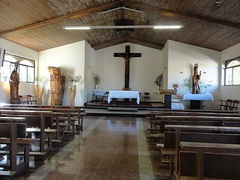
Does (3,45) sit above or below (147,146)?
above

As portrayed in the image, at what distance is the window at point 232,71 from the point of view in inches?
344

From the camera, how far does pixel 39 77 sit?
10828 mm

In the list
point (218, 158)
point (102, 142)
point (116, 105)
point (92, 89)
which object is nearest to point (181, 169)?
point (218, 158)

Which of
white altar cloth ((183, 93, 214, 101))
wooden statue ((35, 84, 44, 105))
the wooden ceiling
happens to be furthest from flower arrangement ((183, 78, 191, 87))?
wooden statue ((35, 84, 44, 105))

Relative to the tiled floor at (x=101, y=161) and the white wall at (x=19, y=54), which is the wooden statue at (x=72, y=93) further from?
the tiled floor at (x=101, y=161)

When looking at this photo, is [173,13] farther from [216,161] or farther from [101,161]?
[216,161]

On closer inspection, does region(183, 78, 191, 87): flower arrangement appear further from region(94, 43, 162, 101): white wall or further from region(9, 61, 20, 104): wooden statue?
region(9, 61, 20, 104): wooden statue

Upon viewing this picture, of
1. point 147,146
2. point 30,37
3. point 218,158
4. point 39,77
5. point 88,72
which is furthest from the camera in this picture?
point 88,72

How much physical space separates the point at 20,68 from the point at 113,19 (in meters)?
4.69

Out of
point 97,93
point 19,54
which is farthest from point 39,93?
point 97,93

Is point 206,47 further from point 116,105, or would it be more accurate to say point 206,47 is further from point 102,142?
point 102,142

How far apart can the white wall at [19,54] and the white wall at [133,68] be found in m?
4.09

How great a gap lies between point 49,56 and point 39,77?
1.20 meters

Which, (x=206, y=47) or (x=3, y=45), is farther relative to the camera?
(x=206, y=47)
